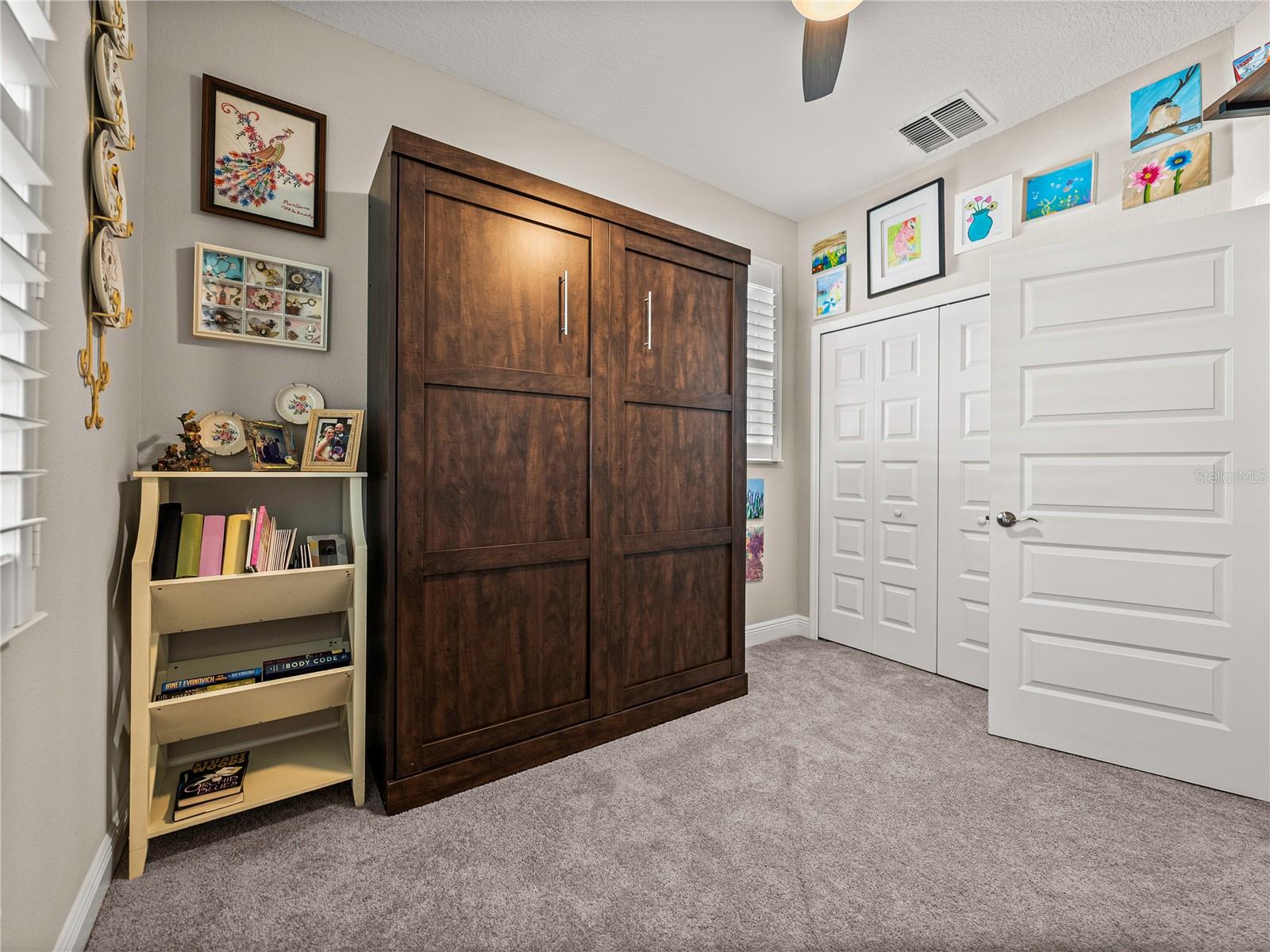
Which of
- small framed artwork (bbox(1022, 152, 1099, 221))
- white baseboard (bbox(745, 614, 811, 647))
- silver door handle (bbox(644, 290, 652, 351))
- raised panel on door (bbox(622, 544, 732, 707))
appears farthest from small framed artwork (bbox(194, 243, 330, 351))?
small framed artwork (bbox(1022, 152, 1099, 221))

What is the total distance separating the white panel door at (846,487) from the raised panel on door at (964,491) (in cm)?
45

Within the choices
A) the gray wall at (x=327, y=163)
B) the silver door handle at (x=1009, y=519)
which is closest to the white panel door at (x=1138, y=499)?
the silver door handle at (x=1009, y=519)

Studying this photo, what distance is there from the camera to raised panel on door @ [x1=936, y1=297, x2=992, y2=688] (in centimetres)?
293

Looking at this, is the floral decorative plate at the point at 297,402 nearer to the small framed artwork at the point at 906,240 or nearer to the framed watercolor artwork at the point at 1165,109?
the small framed artwork at the point at 906,240

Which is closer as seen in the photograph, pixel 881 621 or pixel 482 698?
pixel 482 698

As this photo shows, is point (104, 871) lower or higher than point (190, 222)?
lower

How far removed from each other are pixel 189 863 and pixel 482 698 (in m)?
0.87

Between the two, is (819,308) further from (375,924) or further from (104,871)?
(104,871)

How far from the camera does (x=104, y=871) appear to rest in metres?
1.46

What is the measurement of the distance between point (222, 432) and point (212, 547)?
0.44m

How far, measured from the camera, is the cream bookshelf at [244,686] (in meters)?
1.52

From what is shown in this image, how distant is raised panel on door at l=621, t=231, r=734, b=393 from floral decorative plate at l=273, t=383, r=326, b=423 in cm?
118

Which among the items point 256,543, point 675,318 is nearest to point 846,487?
point 675,318

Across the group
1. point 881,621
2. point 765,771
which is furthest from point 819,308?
A: point 765,771
